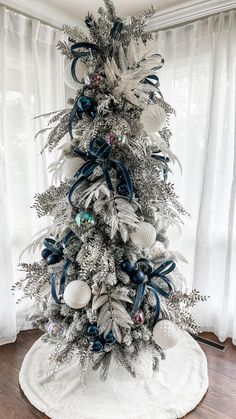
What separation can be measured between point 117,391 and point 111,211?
3.39 ft

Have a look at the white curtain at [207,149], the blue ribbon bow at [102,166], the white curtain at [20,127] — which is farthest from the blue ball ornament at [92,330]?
the white curtain at [207,149]

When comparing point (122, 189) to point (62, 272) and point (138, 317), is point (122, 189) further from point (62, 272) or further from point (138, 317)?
point (138, 317)

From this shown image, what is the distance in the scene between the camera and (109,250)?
1.53 metres

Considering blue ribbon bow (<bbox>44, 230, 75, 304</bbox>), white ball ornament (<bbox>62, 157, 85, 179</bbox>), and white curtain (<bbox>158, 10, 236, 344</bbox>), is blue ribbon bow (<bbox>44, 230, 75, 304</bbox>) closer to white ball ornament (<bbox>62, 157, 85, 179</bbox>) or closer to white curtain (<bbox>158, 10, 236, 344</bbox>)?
white ball ornament (<bbox>62, 157, 85, 179</bbox>)

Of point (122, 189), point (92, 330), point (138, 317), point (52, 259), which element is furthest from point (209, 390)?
point (122, 189)

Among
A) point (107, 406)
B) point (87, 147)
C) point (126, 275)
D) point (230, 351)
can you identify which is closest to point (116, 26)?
point (87, 147)

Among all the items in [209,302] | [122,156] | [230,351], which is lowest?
[230,351]

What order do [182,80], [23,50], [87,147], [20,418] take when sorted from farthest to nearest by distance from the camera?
1. [182,80]
2. [23,50]
3. [20,418]
4. [87,147]

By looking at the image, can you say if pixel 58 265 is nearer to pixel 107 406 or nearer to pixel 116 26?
pixel 107 406

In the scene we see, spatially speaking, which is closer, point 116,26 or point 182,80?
point 116,26

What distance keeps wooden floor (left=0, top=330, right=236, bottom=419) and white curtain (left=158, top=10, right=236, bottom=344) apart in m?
0.23

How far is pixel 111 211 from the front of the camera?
1457mm

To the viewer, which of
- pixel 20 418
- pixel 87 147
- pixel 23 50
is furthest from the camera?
pixel 23 50

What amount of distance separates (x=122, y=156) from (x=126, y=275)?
58 cm
